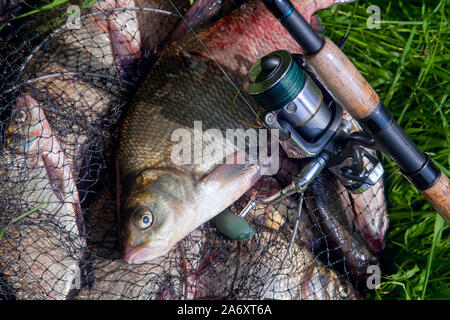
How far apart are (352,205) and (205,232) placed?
2.70 ft

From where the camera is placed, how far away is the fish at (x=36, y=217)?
204 centimetres

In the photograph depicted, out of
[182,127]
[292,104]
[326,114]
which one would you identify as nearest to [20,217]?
[182,127]

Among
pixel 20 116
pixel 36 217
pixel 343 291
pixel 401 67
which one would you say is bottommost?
pixel 343 291

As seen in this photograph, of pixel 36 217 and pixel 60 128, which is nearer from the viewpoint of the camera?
pixel 36 217

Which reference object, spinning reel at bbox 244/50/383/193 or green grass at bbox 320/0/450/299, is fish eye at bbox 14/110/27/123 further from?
green grass at bbox 320/0/450/299

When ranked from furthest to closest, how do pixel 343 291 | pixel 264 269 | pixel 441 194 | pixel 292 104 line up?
pixel 343 291
pixel 264 269
pixel 441 194
pixel 292 104

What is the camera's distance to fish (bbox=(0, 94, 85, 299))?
2037 millimetres

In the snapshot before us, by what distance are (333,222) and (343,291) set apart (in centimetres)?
40

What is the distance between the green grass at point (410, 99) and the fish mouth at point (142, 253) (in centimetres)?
125

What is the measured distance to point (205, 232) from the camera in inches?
90.9

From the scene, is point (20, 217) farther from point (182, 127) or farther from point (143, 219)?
point (182, 127)

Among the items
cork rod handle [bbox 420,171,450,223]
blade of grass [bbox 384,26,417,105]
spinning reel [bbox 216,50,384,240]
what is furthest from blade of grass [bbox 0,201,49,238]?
blade of grass [bbox 384,26,417,105]

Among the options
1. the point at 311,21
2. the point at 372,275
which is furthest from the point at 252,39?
the point at 372,275

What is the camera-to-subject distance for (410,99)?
2.58 meters
